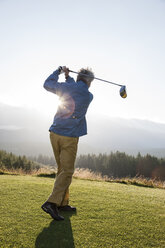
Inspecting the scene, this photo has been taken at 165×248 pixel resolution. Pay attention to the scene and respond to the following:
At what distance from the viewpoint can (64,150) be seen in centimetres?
361

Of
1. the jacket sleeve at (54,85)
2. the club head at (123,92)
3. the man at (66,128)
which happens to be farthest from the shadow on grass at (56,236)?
the club head at (123,92)

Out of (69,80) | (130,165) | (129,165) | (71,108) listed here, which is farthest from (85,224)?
(129,165)

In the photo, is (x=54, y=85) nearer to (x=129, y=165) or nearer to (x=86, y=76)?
(x=86, y=76)

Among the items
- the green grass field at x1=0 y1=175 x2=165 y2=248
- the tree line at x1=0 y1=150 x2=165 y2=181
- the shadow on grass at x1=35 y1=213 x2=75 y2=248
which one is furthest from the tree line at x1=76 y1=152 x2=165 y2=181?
the shadow on grass at x1=35 y1=213 x2=75 y2=248

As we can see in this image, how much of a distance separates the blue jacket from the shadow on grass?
1.40 metres

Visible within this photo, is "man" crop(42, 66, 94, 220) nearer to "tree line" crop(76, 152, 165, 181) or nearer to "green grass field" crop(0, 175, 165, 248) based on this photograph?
"green grass field" crop(0, 175, 165, 248)

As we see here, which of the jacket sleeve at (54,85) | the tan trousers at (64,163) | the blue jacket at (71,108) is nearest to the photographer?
the tan trousers at (64,163)

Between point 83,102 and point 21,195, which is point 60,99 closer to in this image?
point 83,102

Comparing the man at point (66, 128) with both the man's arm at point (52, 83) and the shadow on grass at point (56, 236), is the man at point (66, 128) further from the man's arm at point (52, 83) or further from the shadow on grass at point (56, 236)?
the shadow on grass at point (56, 236)

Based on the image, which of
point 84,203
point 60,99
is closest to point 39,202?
point 84,203

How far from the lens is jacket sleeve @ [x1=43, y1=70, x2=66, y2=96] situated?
376 centimetres

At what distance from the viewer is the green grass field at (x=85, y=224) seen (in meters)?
2.54

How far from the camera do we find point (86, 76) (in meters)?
3.98

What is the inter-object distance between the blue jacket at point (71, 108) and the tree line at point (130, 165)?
244ft
